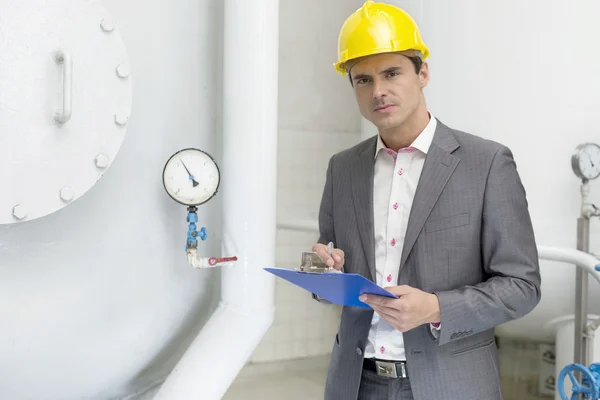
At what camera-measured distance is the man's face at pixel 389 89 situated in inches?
44.3

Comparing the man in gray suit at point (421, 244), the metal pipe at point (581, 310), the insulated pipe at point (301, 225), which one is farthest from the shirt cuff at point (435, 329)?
the insulated pipe at point (301, 225)

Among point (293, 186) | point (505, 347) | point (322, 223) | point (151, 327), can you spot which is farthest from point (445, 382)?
point (293, 186)

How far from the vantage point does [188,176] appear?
125cm

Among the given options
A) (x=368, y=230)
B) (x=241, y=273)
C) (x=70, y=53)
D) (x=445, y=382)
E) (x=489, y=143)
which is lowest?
(x=445, y=382)

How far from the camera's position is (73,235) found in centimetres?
122

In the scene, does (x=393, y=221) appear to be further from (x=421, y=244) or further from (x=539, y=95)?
(x=539, y=95)

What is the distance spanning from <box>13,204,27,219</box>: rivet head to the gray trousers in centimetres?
70

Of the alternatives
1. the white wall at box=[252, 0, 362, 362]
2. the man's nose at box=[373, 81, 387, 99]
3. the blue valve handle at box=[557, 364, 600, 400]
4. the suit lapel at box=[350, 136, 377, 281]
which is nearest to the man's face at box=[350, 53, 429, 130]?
the man's nose at box=[373, 81, 387, 99]

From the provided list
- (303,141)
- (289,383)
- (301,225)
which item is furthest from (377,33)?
(289,383)

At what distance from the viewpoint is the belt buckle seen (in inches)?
43.0

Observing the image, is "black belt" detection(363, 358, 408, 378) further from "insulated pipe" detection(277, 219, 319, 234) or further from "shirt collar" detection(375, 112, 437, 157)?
"insulated pipe" detection(277, 219, 319, 234)

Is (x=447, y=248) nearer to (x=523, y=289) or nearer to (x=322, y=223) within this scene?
(x=523, y=289)

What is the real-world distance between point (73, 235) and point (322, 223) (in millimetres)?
533

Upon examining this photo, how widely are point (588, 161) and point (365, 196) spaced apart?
0.93 metres
